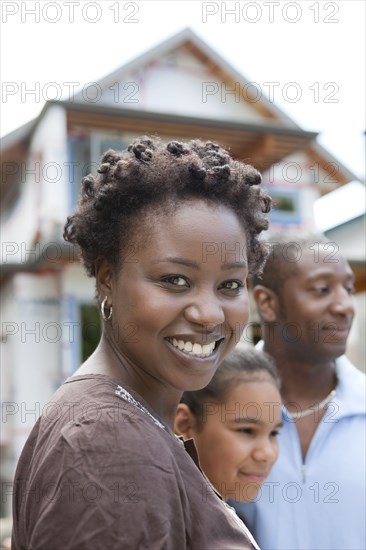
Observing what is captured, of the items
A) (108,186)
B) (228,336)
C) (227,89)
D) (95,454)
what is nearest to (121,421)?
(95,454)

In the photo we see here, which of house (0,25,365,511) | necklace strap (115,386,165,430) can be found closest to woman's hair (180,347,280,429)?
necklace strap (115,386,165,430)

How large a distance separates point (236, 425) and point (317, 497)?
349 millimetres

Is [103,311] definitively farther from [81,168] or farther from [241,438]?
[81,168]

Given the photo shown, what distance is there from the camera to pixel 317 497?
2.43 metres

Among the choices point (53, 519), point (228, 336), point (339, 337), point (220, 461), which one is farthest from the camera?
point (339, 337)

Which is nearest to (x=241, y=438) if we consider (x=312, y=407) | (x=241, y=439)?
(x=241, y=439)

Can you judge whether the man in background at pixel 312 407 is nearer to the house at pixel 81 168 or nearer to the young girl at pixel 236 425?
the young girl at pixel 236 425

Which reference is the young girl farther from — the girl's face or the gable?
the gable

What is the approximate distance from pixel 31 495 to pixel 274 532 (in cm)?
144

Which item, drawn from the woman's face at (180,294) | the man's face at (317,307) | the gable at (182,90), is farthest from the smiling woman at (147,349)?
the gable at (182,90)

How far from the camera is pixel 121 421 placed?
3.82 feet

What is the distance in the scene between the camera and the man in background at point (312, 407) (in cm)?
242

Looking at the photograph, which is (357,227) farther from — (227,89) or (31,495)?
(31,495)

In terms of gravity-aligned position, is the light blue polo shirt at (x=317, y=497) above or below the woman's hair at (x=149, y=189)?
below
